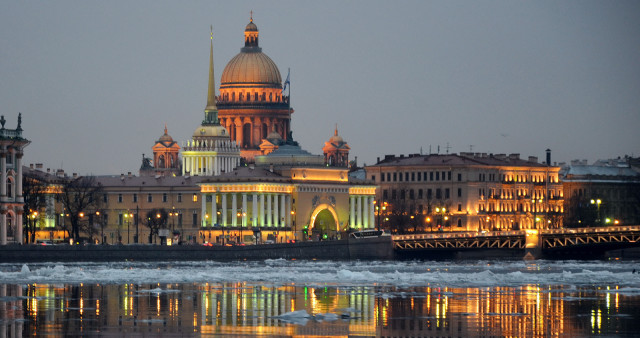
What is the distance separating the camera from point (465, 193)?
530ft

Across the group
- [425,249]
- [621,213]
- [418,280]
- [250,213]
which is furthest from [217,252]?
[621,213]

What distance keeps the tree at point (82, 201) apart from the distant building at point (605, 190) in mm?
46271

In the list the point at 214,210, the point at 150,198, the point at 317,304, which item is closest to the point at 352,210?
the point at 214,210

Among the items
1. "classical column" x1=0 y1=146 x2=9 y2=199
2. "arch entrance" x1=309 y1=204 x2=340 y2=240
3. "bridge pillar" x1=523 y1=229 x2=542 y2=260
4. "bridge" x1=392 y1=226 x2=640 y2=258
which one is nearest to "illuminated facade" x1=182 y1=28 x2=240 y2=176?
"arch entrance" x1=309 y1=204 x2=340 y2=240

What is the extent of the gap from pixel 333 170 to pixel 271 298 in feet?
296

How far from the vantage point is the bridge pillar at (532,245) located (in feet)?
371

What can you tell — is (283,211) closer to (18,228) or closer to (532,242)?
(532,242)

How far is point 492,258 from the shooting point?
12188cm

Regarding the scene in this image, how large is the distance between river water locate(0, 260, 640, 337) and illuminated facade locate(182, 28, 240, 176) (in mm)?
105989

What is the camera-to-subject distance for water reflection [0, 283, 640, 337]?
5019 cm

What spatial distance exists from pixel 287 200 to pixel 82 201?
66.0ft

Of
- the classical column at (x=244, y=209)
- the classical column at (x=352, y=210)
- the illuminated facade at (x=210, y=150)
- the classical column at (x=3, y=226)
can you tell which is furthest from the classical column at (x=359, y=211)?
the classical column at (x=3, y=226)

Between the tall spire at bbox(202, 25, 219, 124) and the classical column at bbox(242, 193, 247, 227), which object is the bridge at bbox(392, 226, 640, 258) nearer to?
the classical column at bbox(242, 193, 247, 227)

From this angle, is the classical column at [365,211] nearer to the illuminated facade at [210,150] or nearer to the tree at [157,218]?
the tree at [157,218]
